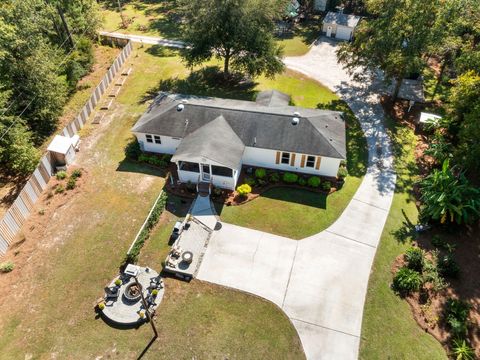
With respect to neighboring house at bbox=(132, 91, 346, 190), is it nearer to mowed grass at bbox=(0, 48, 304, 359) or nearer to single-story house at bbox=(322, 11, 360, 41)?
mowed grass at bbox=(0, 48, 304, 359)

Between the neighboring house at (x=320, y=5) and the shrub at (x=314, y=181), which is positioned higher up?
the neighboring house at (x=320, y=5)

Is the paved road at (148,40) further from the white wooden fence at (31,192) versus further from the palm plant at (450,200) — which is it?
the palm plant at (450,200)

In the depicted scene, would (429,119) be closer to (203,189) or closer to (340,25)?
(203,189)

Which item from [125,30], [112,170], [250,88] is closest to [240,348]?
[112,170]

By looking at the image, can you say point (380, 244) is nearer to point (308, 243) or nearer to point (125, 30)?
point (308, 243)

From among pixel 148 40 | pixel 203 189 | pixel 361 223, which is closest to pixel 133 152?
pixel 203 189

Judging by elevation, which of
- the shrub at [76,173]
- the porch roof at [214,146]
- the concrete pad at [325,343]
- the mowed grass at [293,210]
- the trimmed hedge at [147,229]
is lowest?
the concrete pad at [325,343]

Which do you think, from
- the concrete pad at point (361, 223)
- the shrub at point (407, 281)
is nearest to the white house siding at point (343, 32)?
the concrete pad at point (361, 223)
